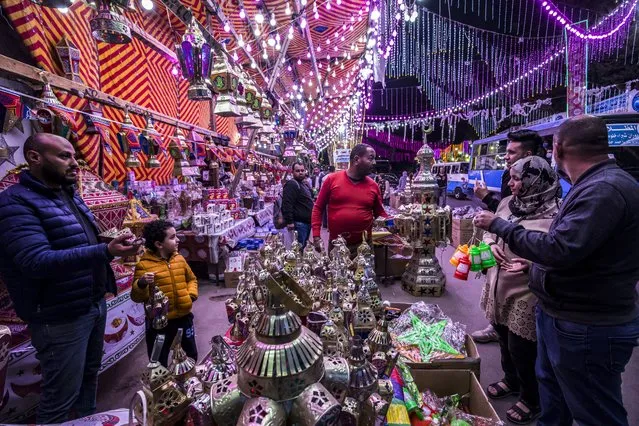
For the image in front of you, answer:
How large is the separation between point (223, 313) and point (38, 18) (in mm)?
3486

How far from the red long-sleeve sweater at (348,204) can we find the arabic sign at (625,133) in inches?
317

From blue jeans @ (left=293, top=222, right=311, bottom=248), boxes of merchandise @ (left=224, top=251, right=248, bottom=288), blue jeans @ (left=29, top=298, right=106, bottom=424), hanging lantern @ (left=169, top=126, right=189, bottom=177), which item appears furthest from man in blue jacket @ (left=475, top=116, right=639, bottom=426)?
hanging lantern @ (left=169, top=126, right=189, bottom=177)

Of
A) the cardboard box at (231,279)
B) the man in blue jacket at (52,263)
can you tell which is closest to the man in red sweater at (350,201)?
the cardboard box at (231,279)

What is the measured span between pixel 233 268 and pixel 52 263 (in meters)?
3.09

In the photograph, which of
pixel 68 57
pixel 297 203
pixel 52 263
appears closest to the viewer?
pixel 52 263

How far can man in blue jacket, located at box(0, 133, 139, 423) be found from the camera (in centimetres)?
143

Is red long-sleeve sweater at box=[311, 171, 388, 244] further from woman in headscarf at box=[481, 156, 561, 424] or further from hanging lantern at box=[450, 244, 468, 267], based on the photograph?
woman in headscarf at box=[481, 156, 561, 424]

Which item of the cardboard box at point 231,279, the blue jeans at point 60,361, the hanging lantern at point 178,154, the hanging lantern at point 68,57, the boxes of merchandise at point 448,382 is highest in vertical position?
the hanging lantern at point 68,57

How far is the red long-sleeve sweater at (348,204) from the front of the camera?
318 cm

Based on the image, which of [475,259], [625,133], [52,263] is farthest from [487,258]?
[625,133]

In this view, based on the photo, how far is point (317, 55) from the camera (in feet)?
28.9

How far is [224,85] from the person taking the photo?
3.01 meters

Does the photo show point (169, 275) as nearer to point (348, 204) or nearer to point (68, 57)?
point (348, 204)

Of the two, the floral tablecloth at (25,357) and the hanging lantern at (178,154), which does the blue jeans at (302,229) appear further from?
the floral tablecloth at (25,357)
